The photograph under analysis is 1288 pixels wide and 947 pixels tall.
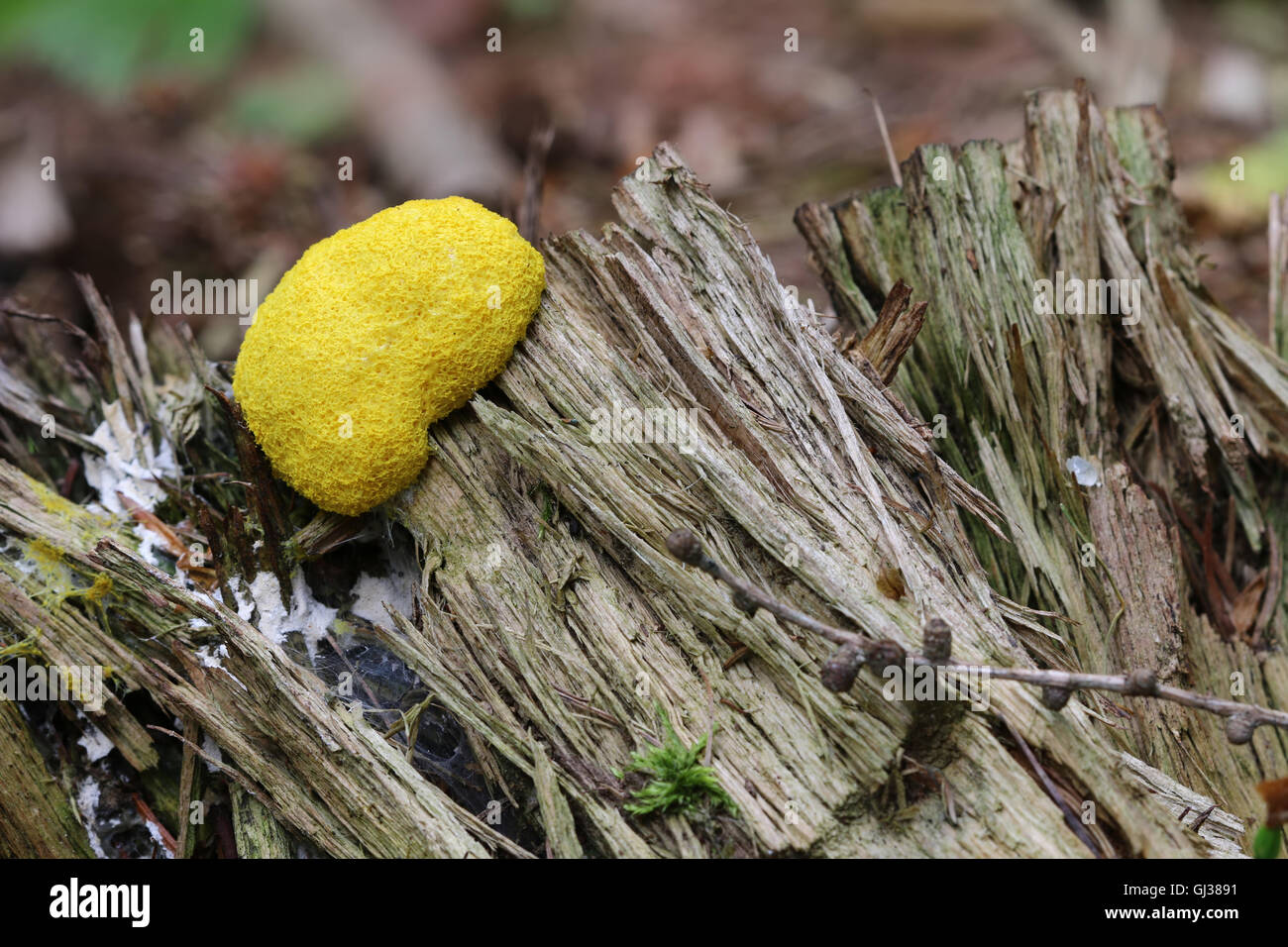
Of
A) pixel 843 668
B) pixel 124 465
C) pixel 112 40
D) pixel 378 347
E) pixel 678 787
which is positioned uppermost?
pixel 112 40

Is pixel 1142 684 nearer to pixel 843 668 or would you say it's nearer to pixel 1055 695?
pixel 1055 695

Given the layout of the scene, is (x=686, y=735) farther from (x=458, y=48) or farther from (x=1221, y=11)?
(x=1221, y=11)

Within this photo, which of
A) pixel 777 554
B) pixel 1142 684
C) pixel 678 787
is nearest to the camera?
pixel 1142 684

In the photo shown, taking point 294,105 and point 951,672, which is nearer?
point 951,672

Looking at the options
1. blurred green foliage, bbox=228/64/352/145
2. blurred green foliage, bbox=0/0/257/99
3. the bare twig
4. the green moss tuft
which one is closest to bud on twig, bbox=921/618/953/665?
the bare twig

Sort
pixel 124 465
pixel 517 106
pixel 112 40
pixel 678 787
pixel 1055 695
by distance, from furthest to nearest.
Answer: pixel 517 106 → pixel 112 40 → pixel 124 465 → pixel 678 787 → pixel 1055 695

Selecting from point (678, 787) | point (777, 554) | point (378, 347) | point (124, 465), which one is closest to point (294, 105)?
point (124, 465)
